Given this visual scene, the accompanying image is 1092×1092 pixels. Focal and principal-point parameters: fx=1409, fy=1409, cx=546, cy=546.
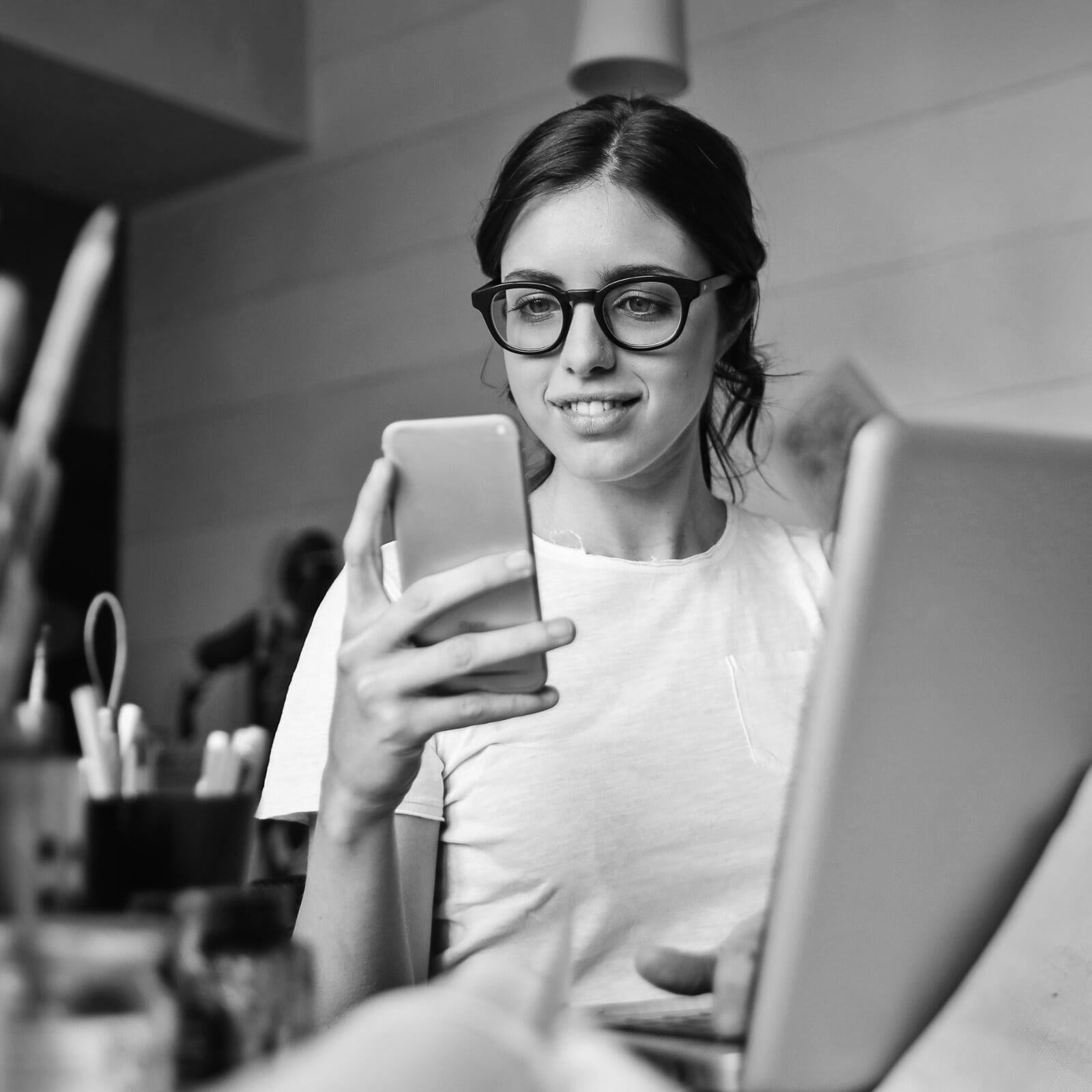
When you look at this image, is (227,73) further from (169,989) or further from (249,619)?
(169,989)

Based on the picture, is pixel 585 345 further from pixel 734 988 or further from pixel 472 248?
pixel 472 248

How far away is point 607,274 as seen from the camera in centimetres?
125

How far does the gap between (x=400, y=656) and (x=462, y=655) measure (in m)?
0.04

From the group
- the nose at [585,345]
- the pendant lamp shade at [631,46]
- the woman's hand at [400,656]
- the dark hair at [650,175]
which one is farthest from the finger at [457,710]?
the pendant lamp shade at [631,46]

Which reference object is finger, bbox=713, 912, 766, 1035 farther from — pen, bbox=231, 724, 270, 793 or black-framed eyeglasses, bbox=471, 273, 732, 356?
black-framed eyeglasses, bbox=471, 273, 732, 356

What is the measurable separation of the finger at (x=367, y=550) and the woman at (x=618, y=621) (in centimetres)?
23

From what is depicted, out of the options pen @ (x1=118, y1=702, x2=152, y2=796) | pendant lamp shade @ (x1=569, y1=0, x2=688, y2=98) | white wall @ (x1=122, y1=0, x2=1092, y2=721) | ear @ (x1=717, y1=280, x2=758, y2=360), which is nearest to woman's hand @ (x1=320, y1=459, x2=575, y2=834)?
pen @ (x1=118, y1=702, x2=152, y2=796)

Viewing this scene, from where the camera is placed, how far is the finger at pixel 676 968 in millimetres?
708

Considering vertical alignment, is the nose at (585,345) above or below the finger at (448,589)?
above

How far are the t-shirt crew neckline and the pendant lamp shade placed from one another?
46.0 inches

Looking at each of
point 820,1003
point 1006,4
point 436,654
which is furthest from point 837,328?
point 820,1003

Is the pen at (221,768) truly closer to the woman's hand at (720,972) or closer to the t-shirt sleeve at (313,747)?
the woman's hand at (720,972)

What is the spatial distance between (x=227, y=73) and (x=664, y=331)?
2.60 m

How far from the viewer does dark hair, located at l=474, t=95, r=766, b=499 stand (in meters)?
1.29
